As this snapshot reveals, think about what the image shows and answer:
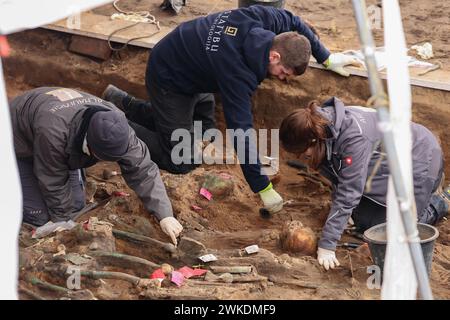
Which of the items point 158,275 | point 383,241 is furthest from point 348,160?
point 158,275

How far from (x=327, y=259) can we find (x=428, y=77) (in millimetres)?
2188

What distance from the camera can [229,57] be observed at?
518cm

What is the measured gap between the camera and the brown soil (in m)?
4.49

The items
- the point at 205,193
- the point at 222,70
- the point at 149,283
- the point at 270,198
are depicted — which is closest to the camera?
the point at 149,283

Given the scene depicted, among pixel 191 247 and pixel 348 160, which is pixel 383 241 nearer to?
pixel 348 160

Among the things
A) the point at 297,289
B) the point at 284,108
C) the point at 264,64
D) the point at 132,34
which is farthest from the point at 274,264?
the point at 132,34

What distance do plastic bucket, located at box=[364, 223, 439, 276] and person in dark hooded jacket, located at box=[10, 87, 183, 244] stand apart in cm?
131

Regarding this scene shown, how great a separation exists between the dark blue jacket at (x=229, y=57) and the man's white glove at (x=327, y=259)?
673 millimetres

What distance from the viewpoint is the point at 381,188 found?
5047 millimetres

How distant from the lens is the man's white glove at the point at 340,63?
20.7 feet

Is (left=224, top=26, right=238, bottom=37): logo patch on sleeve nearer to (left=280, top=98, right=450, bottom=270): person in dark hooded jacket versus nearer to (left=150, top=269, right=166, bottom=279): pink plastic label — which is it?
(left=280, top=98, right=450, bottom=270): person in dark hooded jacket

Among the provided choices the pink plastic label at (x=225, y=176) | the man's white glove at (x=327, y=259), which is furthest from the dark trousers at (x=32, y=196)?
the man's white glove at (x=327, y=259)

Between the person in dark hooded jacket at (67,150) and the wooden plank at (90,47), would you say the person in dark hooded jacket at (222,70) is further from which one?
the wooden plank at (90,47)

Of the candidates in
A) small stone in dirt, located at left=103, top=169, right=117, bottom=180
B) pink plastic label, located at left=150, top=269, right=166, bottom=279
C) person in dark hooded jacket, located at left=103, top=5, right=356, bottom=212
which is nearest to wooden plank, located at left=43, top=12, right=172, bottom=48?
person in dark hooded jacket, located at left=103, top=5, right=356, bottom=212
